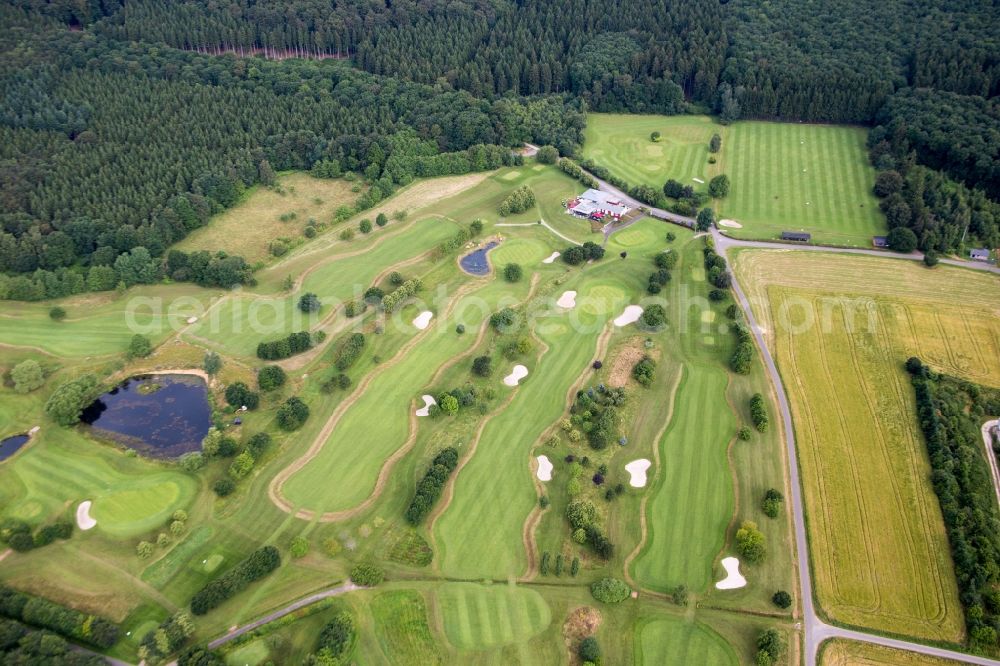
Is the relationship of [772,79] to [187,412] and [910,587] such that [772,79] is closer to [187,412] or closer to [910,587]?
[910,587]

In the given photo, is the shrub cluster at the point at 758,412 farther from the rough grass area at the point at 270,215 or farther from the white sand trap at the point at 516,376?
the rough grass area at the point at 270,215

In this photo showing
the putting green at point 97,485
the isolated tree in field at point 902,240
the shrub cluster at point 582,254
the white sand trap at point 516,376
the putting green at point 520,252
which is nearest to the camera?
the putting green at point 97,485

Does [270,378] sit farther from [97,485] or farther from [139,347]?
[97,485]

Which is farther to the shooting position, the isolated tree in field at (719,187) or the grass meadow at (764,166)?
the isolated tree in field at (719,187)

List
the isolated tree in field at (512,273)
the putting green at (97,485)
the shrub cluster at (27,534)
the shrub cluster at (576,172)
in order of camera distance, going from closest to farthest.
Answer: the shrub cluster at (27,534) → the putting green at (97,485) → the isolated tree in field at (512,273) → the shrub cluster at (576,172)

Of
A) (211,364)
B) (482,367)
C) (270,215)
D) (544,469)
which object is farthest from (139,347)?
(544,469)

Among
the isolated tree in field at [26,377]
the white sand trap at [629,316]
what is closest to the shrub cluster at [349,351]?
the white sand trap at [629,316]

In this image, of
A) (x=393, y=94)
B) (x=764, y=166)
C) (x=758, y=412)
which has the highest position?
(x=393, y=94)
